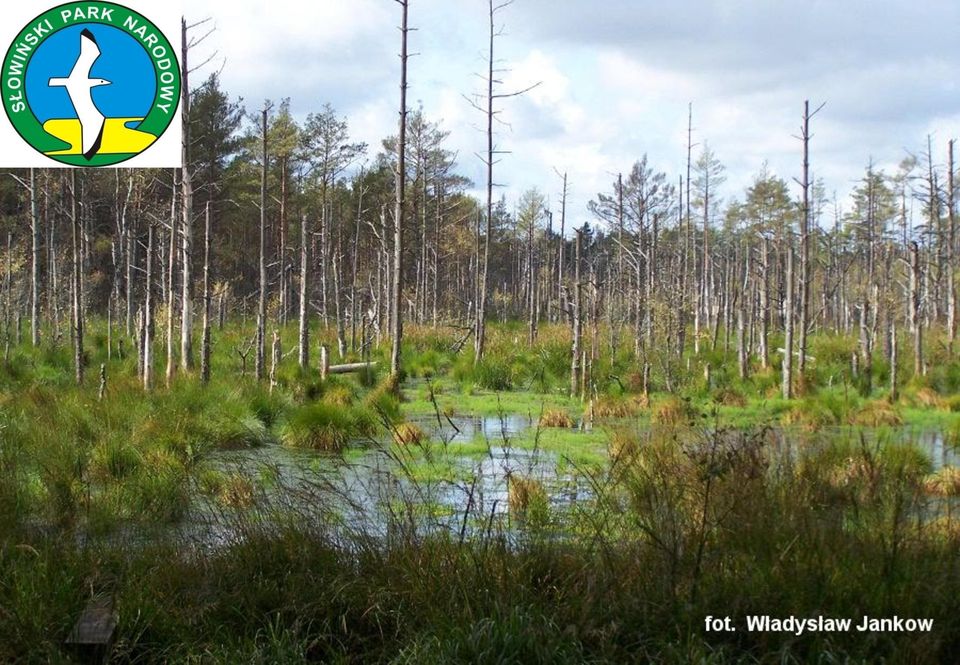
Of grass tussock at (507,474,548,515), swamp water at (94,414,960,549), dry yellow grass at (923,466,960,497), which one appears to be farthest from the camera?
dry yellow grass at (923,466,960,497)

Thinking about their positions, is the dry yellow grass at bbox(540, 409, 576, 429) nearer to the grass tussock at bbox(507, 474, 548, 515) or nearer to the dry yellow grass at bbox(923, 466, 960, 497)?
the dry yellow grass at bbox(923, 466, 960, 497)

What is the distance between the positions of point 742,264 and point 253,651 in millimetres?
54075

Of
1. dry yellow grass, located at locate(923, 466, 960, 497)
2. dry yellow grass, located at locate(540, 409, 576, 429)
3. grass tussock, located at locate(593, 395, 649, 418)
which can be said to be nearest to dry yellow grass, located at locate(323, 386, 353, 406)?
dry yellow grass, located at locate(540, 409, 576, 429)

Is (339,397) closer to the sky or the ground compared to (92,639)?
closer to the sky

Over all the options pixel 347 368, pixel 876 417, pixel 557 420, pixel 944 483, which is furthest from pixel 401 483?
pixel 347 368

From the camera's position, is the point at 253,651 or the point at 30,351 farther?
the point at 30,351

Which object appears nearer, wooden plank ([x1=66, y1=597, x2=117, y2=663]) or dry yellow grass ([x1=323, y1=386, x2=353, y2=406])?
wooden plank ([x1=66, y1=597, x2=117, y2=663])

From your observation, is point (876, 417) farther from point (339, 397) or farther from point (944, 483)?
point (339, 397)

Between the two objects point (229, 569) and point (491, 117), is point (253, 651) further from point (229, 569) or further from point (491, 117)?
point (491, 117)

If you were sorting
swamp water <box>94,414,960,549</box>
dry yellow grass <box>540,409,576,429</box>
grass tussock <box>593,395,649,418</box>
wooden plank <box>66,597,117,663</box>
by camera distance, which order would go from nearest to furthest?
wooden plank <box>66,597,117,663</box>, swamp water <box>94,414,960,549</box>, dry yellow grass <box>540,409,576,429</box>, grass tussock <box>593,395,649,418</box>

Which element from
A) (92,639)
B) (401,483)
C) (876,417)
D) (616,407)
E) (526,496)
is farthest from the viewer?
(616,407)

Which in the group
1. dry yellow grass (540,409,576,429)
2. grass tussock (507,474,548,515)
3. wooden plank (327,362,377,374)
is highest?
wooden plank (327,362,377,374)

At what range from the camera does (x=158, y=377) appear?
49.1ft

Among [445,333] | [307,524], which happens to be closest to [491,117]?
[445,333]
